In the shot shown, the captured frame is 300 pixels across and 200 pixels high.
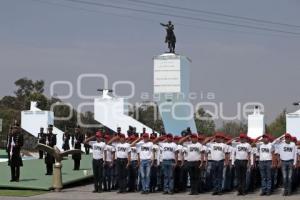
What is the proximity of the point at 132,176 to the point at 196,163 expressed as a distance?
1.76m

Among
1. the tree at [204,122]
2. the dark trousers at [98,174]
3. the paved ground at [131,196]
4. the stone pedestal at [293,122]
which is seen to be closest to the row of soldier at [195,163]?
the dark trousers at [98,174]

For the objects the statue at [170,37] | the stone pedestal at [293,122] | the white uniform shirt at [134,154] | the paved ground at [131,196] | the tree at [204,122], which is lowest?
the paved ground at [131,196]

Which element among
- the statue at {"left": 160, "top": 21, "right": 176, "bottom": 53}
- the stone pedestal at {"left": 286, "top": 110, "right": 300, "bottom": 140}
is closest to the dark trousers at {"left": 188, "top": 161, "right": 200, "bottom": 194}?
the statue at {"left": 160, "top": 21, "right": 176, "bottom": 53}

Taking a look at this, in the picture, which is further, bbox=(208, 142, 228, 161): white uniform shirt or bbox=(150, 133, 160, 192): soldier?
bbox=(150, 133, 160, 192): soldier

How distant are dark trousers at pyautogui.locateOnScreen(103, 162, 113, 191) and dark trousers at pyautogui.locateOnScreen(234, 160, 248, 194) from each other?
10.6 ft

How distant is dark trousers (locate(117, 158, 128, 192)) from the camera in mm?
14120

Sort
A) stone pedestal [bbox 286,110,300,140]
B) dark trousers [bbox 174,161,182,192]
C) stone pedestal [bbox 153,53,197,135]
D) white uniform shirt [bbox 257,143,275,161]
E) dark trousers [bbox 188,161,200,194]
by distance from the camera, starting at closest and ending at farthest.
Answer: white uniform shirt [bbox 257,143,275,161] → dark trousers [bbox 188,161,200,194] → dark trousers [bbox 174,161,182,192] → stone pedestal [bbox 153,53,197,135] → stone pedestal [bbox 286,110,300,140]

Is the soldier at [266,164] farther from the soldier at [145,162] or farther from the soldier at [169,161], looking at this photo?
the soldier at [145,162]

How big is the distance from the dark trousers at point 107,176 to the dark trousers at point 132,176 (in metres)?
0.54

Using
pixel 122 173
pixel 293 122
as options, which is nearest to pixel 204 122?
pixel 293 122

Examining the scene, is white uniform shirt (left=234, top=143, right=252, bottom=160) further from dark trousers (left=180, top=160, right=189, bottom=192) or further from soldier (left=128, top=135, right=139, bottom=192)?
soldier (left=128, top=135, right=139, bottom=192)

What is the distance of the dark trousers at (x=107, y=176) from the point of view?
1444 cm

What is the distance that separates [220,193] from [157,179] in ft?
5.59

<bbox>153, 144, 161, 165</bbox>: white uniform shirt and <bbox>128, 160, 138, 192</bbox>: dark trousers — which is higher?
<bbox>153, 144, 161, 165</bbox>: white uniform shirt
